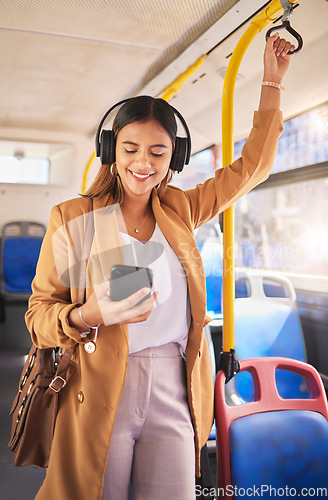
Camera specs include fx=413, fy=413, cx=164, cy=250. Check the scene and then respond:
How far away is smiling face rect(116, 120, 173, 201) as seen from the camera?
1.28 m

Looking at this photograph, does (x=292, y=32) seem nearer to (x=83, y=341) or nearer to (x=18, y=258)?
(x=83, y=341)

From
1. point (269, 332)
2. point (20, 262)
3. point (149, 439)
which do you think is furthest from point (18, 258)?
point (149, 439)

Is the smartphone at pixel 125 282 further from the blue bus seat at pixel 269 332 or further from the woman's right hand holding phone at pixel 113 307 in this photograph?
the blue bus seat at pixel 269 332

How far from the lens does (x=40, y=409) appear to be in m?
1.27

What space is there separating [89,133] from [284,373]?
2.81m

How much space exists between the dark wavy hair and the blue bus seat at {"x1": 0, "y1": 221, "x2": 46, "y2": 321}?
13.1ft

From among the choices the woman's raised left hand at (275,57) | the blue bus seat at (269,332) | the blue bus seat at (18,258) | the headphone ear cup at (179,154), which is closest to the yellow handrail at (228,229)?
the woman's raised left hand at (275,57)

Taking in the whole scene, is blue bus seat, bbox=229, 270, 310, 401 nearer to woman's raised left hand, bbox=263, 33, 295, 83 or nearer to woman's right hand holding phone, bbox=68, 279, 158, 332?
woman's raised left hand, bbox=263, 33, 295, 83

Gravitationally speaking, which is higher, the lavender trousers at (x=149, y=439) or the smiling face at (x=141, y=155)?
the smiling face at (x=141, y=155)

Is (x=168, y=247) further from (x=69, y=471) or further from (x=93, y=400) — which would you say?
(x=69, y=471)

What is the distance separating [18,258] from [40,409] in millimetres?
4185

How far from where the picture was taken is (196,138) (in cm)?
340

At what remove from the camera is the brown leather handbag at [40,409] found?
1.25m

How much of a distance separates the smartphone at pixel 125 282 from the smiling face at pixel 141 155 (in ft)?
1.21
